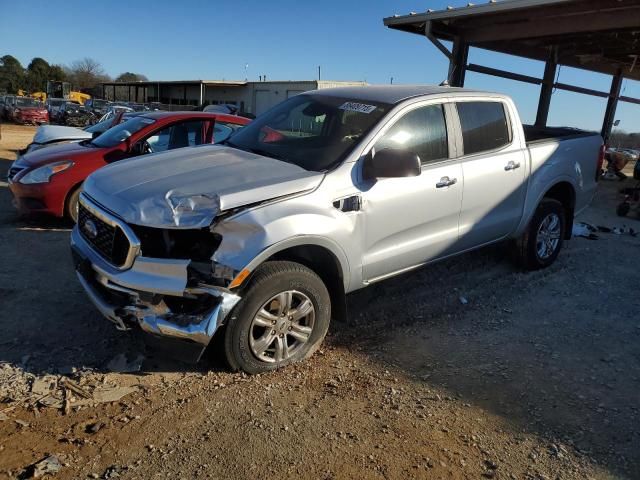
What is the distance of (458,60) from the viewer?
35.7ft

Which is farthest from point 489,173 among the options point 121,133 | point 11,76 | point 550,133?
point 11,76

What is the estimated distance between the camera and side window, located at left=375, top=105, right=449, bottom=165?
3.88 m

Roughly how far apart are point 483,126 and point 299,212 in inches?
91.0

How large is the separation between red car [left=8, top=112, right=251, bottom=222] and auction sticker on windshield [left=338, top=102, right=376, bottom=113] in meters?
3.43

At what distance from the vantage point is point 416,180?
3920mm

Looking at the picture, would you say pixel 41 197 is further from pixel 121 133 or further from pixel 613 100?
pixel 613 100

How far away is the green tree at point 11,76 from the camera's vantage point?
67.6 m

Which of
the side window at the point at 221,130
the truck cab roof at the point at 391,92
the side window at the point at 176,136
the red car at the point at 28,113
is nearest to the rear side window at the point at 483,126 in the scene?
the truck cab roof at the point at 391,92

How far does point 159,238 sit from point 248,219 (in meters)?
0.56

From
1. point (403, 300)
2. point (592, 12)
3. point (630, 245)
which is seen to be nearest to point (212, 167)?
point (403, 300)

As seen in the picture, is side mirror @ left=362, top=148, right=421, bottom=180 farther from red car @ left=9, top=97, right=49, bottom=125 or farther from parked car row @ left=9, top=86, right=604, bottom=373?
red car @ left=9, top=97, right=49, bottom=125

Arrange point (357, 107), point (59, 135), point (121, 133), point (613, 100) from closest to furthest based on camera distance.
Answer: point (357, 107) < point (121, 133) < point (59, 135) < point (613, 100)

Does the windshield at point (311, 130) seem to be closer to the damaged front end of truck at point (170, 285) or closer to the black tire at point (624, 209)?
the damaged front end of truck at point (170, 285)

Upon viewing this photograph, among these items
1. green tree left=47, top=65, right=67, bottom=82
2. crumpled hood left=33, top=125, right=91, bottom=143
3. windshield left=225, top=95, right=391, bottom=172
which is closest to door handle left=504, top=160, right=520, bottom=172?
windshield left=225, top=95, right=391, bottom=172
